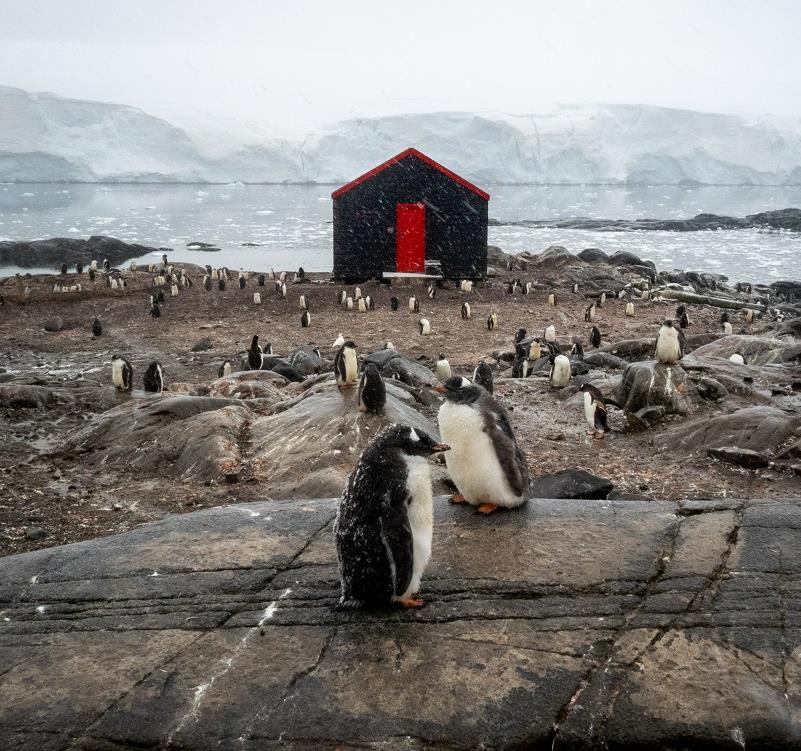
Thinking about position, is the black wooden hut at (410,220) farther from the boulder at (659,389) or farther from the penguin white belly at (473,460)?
the penguin white belly at (473,460)

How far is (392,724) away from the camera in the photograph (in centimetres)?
265

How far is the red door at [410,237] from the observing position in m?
24.8

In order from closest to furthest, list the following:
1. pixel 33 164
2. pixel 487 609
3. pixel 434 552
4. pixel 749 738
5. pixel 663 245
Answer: pixel 749 738, pixel 487 609, pixel 434 552, pixel 663 245, pixel 33 164

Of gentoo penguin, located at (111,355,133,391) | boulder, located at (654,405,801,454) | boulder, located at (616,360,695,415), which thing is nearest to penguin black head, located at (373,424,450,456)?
boulder, located at (654,405,801,454)

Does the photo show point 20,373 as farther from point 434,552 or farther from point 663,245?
point 663,245

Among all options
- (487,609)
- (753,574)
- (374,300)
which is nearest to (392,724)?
(487,609)

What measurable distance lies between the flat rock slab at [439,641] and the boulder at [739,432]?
3.27 meters

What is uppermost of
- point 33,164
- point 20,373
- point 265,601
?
point 33,164

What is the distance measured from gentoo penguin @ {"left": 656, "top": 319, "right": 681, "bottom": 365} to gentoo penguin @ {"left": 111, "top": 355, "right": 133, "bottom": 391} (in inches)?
305

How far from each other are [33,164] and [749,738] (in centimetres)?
8884

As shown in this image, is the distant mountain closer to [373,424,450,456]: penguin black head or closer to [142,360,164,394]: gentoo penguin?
[142,360,164,394]: gentoo penguin

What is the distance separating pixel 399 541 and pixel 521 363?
34.0 feet

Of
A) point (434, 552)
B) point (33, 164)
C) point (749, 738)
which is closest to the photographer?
point (749, 738)

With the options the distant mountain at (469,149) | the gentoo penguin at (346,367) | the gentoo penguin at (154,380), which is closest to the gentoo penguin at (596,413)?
the gentoo penguin at (346,367)
